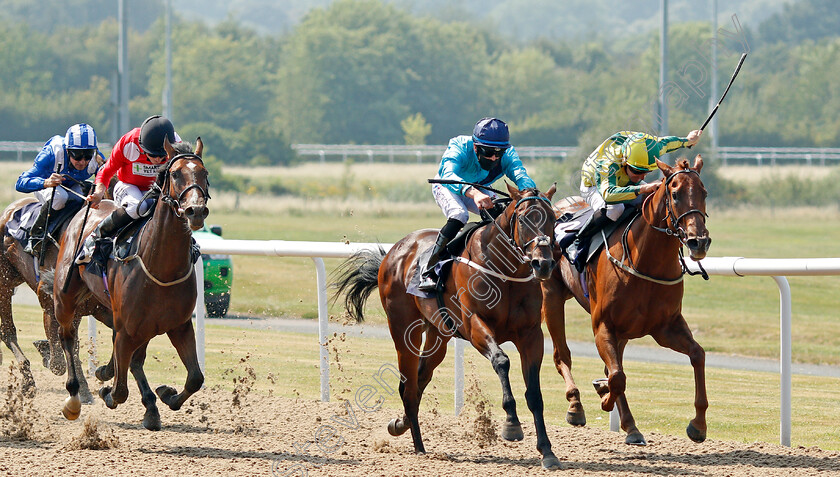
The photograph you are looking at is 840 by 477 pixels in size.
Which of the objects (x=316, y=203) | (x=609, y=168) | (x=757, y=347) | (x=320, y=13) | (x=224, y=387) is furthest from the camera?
(x=320, y=13)

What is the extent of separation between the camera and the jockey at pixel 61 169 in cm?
785

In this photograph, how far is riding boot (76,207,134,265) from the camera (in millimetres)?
6789

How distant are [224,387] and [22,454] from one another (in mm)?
2643

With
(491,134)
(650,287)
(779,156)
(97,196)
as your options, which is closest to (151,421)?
(97,196)

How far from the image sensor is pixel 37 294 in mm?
8023

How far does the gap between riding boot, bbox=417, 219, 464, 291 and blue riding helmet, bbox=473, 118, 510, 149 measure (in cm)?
48

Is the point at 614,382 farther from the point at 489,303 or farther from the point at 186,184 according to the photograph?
the point at 186,184

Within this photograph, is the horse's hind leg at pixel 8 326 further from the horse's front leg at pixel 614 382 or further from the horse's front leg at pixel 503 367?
the horse's front leg at pixel 614 382

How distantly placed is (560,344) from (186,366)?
2216 millimetres

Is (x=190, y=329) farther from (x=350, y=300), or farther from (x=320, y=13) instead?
(x=320, y=13)

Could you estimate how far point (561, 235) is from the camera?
6.96 meters

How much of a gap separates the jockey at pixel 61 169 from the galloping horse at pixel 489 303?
255 cm

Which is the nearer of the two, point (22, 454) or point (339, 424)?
point (22, 454)

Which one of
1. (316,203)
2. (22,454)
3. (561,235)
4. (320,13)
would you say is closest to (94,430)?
(22,454)
